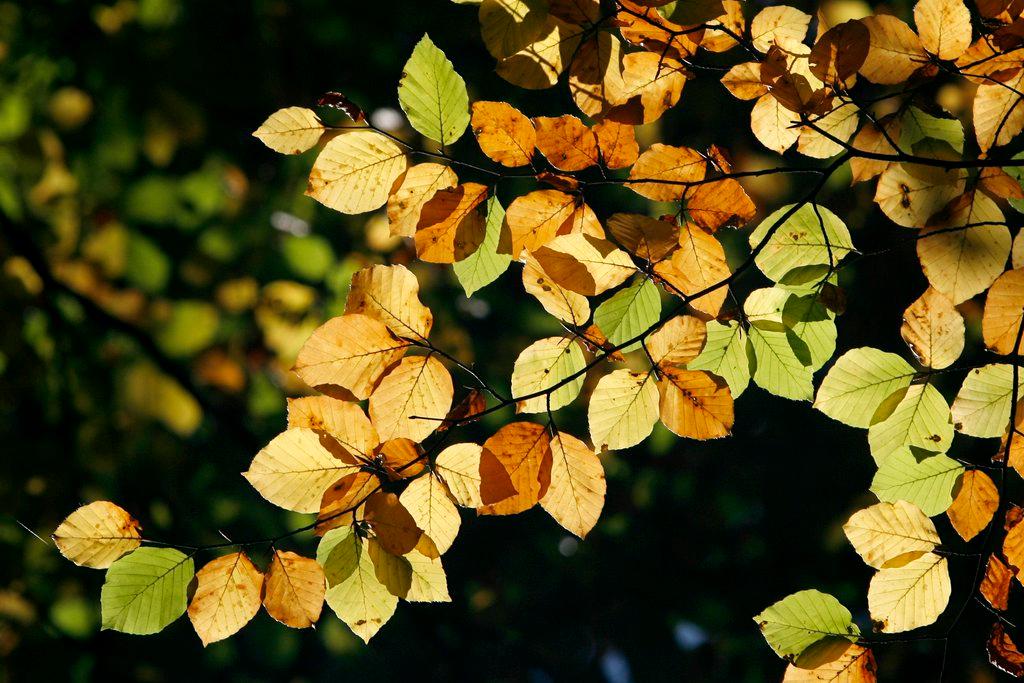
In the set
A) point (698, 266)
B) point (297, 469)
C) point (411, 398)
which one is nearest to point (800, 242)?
point (698, 266)

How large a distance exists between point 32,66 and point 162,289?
2.91ft

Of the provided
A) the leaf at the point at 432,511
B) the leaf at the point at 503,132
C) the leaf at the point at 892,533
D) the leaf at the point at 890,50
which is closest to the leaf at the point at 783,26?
the leaf at the point at 890,50

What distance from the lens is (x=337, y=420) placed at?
0.69 meters

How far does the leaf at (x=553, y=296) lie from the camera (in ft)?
2.30

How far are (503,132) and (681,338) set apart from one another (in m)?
0.27

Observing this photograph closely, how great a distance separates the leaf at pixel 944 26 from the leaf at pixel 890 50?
0.03 ft

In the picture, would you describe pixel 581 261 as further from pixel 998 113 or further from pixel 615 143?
pixel 998 113

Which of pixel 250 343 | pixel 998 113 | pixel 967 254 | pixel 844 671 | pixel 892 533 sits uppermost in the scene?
pixel 998 113

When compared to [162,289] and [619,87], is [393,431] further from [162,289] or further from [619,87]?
[162,289]

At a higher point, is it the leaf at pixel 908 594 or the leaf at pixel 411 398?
the leaf at pixel 411 398

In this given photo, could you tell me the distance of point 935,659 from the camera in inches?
112

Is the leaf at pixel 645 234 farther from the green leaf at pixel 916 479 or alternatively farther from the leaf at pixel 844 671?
the leaf at pixel 844 671

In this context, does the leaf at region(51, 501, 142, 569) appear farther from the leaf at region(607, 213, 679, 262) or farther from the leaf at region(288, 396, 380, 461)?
the leaf at region(607, 213, 679, 262)

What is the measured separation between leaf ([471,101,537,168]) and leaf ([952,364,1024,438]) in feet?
1.61
